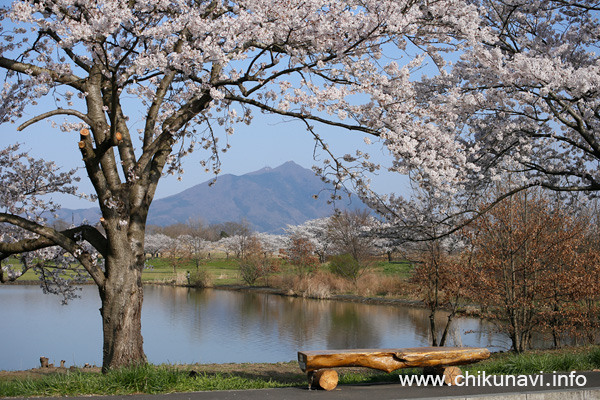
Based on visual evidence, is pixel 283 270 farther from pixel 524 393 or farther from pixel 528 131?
pixel 524 393

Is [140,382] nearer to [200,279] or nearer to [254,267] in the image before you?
[200,279]

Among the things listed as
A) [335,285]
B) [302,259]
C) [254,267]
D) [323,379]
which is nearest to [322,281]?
[335,285]

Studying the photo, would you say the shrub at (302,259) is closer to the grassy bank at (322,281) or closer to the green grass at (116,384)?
the grassy bank at (322,281)

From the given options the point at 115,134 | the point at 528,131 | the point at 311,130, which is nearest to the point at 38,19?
the point at 115,134

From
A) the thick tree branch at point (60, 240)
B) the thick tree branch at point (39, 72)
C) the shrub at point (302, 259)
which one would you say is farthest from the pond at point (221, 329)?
the thick tree branch at point (39, 72)

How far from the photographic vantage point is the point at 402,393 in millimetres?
6680

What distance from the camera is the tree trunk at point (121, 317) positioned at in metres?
7.81

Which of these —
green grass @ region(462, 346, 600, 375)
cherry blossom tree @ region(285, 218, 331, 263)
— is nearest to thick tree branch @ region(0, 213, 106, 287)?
green grass @ region(462, 346, 600, 375)

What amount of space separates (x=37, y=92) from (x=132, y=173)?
1.71 metres

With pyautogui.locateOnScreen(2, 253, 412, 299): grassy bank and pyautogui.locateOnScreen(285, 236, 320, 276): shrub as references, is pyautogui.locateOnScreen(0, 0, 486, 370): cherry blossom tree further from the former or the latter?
pyautogui.locateOnScreen(285, 236, 320, 276): shrub

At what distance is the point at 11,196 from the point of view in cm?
1127

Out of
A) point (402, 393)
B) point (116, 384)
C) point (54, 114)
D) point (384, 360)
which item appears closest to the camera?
point (116, 384)

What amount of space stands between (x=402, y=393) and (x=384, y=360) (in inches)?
25.8

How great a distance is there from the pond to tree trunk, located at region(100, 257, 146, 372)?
734 centimetres
